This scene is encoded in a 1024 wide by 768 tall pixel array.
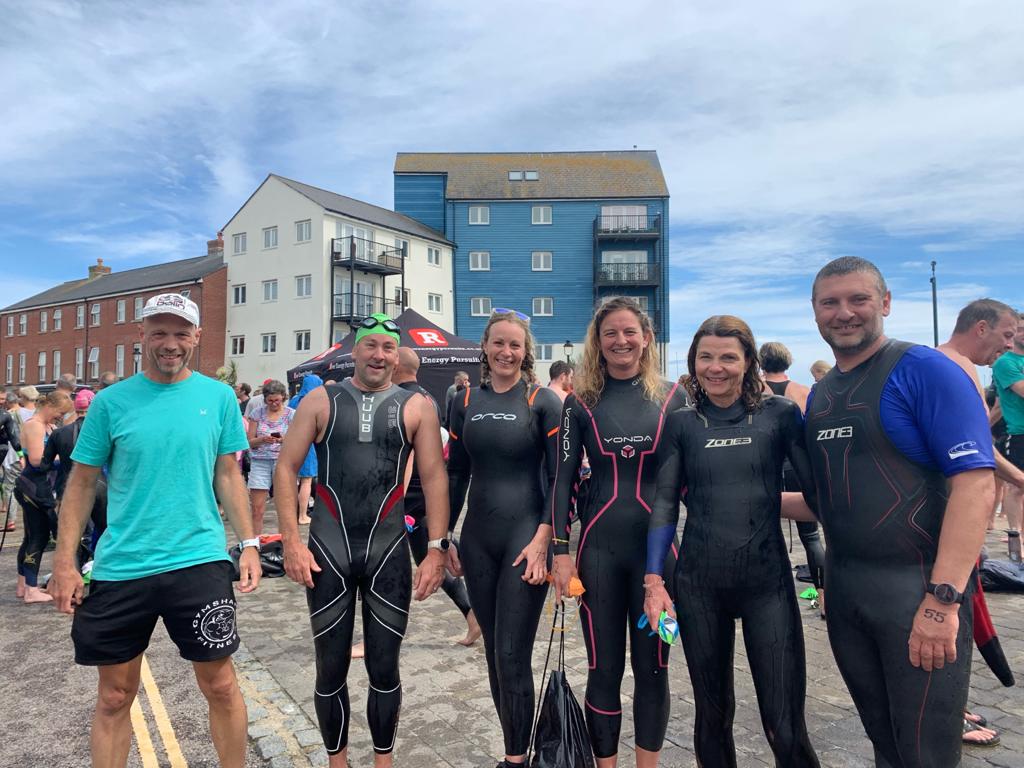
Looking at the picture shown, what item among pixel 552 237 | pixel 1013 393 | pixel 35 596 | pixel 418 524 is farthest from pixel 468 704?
pixel 552 237

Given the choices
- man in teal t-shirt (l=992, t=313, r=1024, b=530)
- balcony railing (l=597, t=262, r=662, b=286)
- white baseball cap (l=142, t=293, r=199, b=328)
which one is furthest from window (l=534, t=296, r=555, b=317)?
white baseball cap (l=142, t=293, r=199, b=328)

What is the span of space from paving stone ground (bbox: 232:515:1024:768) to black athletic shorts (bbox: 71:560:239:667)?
95 centimetres

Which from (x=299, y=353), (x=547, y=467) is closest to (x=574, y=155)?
(x=299, y=353)

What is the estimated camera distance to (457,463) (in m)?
3.75

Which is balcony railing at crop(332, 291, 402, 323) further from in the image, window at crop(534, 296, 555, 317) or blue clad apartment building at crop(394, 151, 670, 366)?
Result: window at crop(534, 296, 555, 317)

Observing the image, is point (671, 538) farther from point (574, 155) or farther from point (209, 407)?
point (574, 155)

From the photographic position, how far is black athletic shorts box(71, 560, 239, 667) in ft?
9.16

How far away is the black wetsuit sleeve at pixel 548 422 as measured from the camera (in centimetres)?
342

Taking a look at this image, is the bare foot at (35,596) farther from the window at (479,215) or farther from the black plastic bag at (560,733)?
the window at (479,215)

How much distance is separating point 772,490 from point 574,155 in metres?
41.3

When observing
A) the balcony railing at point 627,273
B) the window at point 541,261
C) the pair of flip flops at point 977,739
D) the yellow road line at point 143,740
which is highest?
the window at point 541,261

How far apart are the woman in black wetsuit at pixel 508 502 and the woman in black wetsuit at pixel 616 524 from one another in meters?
0.22

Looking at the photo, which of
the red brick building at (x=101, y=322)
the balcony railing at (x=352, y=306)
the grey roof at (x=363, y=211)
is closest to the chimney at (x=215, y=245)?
the red brick building at (x=101, y=322)

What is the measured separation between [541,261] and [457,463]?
36.0 meters
